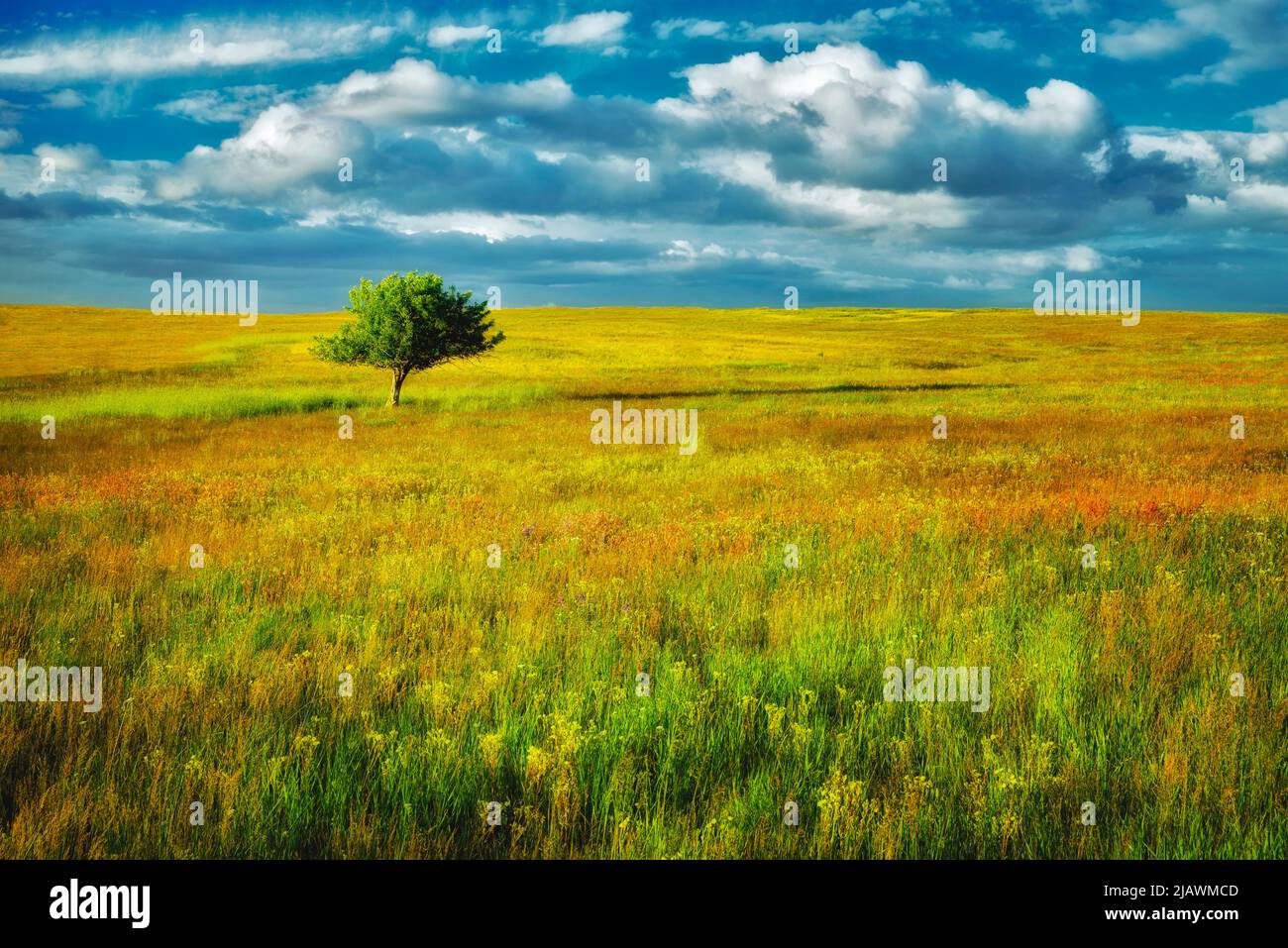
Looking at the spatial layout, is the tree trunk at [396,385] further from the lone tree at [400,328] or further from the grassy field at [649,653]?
the grassy field at [649,653]

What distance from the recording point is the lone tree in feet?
119

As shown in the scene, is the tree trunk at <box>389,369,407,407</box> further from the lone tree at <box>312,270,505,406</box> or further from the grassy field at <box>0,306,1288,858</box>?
the grassy field at <box>0,306,1288,858</box>

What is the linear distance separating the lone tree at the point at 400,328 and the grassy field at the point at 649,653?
19.0m

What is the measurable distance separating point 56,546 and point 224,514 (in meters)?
2.82

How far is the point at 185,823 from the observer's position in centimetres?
369

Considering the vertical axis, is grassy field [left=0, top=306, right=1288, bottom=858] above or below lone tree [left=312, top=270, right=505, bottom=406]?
below

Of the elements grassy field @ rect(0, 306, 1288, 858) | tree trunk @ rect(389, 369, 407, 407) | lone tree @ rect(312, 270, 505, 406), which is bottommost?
grassy field @ rect(0, 306, 1288, 858)

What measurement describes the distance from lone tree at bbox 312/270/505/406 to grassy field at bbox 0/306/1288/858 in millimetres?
19016

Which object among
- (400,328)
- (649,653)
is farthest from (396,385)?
(649,653)

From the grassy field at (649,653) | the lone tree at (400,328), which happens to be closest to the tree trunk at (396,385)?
the lone tree at (400,328)

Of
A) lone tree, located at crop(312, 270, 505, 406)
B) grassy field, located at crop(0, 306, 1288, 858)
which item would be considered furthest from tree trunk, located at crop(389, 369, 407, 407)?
grassy field, located at crop(0, 306, 1288, 858)

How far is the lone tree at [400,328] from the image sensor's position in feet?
119

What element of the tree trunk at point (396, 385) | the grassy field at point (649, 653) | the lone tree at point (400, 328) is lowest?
the grassy field at point (649, 653)
